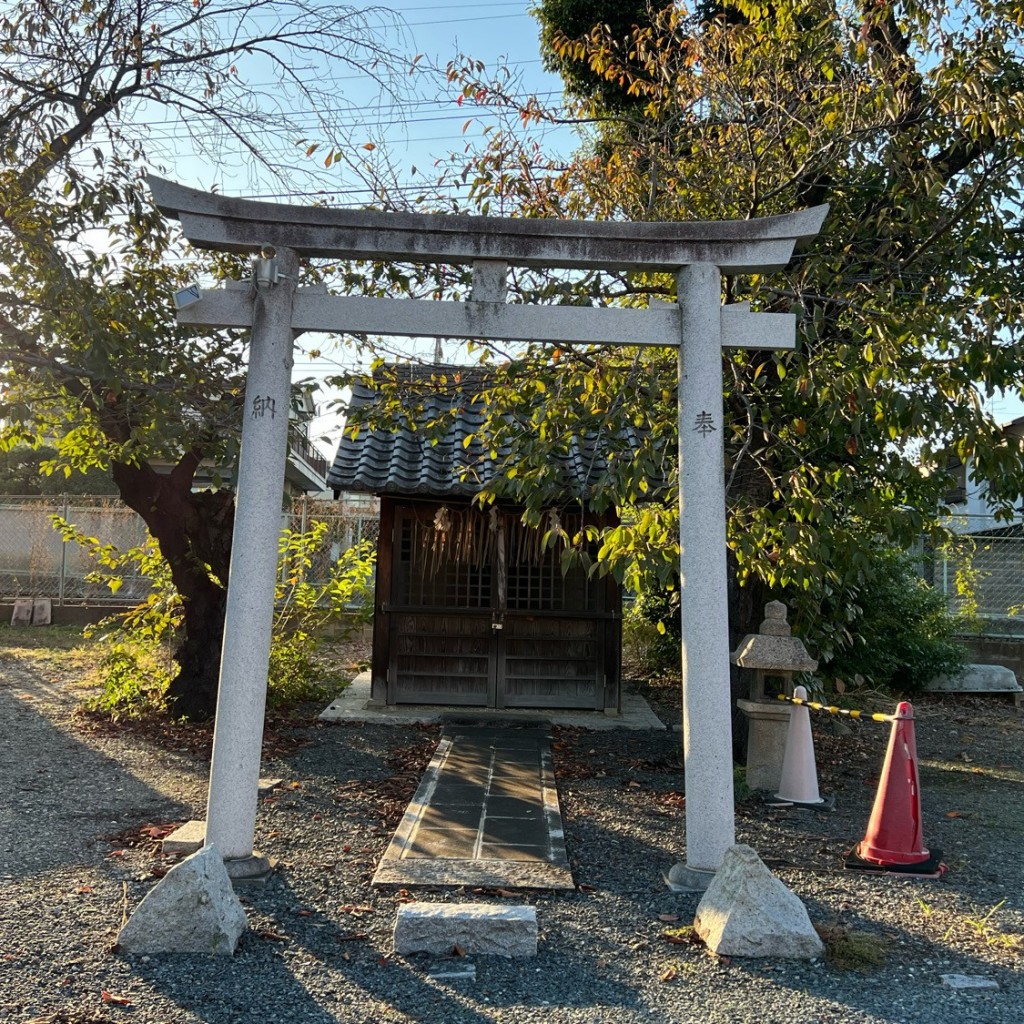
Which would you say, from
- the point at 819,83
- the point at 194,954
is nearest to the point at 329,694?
the point at 194,954

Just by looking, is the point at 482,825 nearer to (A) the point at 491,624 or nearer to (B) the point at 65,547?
(A) the point at 491,624

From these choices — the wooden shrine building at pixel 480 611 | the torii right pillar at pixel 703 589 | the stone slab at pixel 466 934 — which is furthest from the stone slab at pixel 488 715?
the stone slab at pixel 466 934

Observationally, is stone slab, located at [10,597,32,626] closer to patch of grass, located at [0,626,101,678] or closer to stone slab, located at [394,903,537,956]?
patch of grass, located at [0,626,101,678]

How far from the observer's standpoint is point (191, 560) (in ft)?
29.8

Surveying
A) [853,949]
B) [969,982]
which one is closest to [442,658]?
[853,949]

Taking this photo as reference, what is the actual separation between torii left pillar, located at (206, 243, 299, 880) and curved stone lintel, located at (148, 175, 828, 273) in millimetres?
210

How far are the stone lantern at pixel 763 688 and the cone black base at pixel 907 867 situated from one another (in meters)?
1.71

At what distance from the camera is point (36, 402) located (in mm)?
7918

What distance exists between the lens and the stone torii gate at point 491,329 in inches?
190

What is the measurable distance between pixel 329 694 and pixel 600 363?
615 centimetres

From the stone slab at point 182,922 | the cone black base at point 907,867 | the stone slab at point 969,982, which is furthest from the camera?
the cone black base at point 907,867

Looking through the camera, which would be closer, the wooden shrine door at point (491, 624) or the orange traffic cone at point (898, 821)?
the orange traffic cone at point (898, 821)

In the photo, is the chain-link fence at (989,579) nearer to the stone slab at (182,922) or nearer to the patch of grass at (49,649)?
the stone slab at (182,922)

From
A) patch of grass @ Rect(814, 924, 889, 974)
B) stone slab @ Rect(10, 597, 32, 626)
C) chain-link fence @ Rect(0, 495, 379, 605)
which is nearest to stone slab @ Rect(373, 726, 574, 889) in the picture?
patch of grass @ Rect(814, 924, 889, 974)
